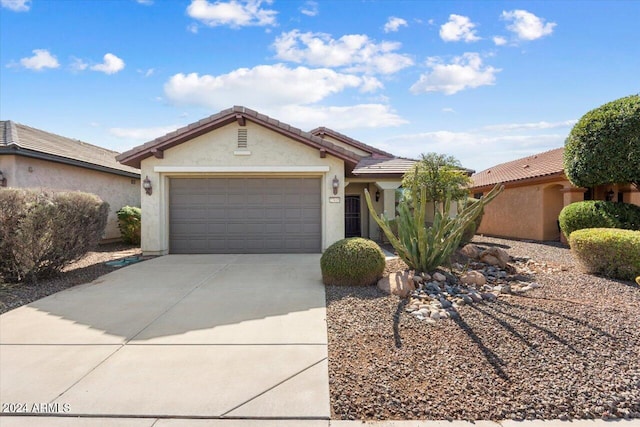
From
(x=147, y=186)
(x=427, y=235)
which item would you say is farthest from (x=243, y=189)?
(x=427, y=235)

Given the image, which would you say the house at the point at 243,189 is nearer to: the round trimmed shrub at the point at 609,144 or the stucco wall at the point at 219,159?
the stucco wall at the point at 219,159

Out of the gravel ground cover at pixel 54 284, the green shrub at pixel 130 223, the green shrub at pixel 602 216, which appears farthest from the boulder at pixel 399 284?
the green shrub at pixel 130 223

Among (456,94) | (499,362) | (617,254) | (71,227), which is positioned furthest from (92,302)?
(456,94)

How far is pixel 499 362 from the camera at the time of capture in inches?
147

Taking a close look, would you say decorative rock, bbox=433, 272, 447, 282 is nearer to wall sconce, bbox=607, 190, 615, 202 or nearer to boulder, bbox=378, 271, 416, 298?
boulder, bbox=378, 271, 416, 298

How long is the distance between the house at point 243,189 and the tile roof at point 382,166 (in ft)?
9.37

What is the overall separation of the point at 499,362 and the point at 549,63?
1110cm

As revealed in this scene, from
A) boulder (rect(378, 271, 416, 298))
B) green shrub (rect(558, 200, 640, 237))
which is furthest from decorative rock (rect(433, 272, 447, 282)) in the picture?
green shrub (rect(558, 200, 640, 237))

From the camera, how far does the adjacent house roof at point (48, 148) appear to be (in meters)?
11.2

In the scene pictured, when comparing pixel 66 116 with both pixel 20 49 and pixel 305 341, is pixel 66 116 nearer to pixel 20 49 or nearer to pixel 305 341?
pixel 20 49

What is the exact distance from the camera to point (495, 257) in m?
8.77

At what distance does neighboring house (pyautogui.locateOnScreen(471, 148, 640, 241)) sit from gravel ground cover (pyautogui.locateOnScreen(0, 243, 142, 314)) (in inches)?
530

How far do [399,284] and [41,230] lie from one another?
740cm

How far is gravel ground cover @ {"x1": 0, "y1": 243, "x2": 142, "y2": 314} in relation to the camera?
638cm
